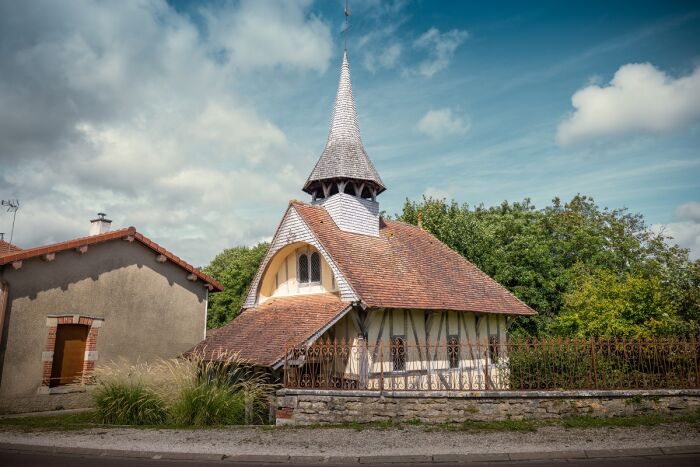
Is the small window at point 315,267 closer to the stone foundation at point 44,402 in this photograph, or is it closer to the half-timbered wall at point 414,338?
the half-timbered wall at point 414,338

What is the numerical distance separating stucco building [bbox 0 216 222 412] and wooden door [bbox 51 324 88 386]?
0.02 m

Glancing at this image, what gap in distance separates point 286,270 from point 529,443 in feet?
33.9

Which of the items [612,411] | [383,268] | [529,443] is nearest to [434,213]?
[383,268]

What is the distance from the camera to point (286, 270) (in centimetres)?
1617

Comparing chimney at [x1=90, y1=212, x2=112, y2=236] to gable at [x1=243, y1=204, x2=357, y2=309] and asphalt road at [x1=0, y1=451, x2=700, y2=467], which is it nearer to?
gable at [x1=243, y1=204, x2=357, y2=309]

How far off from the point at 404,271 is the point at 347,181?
13.0 feet

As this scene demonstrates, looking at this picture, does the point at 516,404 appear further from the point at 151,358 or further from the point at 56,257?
the point at 56,257

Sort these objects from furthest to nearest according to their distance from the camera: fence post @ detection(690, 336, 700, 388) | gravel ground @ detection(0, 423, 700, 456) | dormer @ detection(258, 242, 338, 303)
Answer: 1. dormer @ detection(258, 242, 338, 303)
2. fence post @ detection(690, 336, 700, 388)
3. gravel ground @ detection(0, 423, 700, 456)

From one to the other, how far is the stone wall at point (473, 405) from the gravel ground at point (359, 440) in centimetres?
61

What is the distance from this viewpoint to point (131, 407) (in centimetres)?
1005

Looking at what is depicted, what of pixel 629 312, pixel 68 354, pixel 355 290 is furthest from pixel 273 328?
pixel 629 312

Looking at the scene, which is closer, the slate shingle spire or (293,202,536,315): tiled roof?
(293,202,536,315): tiled roof

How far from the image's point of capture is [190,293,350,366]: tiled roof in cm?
1170

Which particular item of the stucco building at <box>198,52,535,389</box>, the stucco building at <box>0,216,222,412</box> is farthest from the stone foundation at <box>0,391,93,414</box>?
the stucco building at <box>198,52,535,389</box>
